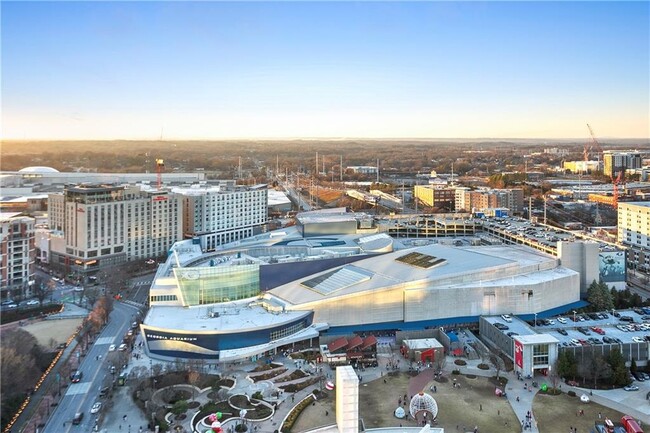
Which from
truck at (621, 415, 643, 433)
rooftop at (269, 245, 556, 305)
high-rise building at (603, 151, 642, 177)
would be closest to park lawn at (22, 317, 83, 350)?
rooftop at (269, 245, 556, 305)

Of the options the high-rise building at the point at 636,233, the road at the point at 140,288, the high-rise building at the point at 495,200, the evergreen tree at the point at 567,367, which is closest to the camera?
the evergreen tree at the point at 567,367

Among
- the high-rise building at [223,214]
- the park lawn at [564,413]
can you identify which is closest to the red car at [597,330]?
the park lawn at [564,413]

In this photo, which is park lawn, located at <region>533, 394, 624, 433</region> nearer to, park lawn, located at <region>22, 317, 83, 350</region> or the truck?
the truck

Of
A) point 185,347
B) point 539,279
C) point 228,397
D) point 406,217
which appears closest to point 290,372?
point 228,397

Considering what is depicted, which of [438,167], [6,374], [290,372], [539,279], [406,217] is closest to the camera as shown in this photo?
[6,374]

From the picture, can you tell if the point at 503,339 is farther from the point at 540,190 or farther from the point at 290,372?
the point at 540,190

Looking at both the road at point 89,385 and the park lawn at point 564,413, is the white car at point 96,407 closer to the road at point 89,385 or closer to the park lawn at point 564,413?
Result: the road at point 89,385
